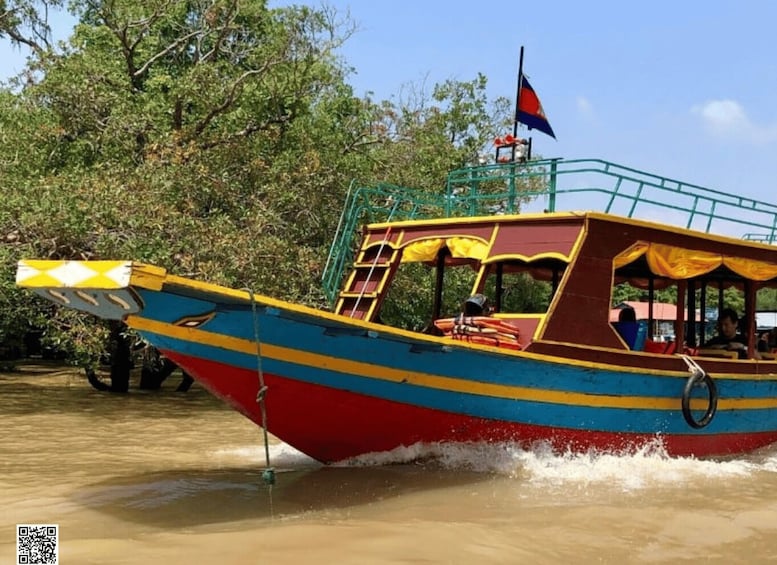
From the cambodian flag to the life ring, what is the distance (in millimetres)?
3176

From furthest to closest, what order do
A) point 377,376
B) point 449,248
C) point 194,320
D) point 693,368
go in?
point 449,248 → point 693,368 → point 377,376 → point 194,320

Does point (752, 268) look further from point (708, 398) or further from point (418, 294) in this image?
point (418, 294)

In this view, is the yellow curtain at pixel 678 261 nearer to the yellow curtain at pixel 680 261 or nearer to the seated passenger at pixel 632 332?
the yellow curtain at pixel 680 261

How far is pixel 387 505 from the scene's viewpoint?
5.64 meters

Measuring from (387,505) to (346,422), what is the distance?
867 mm

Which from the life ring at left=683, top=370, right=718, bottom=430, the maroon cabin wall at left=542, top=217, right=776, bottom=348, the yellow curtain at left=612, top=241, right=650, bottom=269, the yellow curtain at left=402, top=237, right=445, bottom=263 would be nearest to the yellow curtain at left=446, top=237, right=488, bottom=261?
A: the yellow curtain at left=402, top=237, right=445, bottom=263

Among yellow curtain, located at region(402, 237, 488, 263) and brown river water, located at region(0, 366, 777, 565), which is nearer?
brown river water, located at region(0, 366, 777, 565)

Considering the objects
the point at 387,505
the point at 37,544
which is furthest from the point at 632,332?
the point at 37,544

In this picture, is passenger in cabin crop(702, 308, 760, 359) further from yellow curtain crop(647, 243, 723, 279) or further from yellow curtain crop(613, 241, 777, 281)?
yellow curtain crop(647, 243, 723, 279)

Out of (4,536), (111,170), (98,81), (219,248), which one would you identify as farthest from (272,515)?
(98,81)

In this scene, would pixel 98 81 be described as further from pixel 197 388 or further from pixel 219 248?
pixel 197 388

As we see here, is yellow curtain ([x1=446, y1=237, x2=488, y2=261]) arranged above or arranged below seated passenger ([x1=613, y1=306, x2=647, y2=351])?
above

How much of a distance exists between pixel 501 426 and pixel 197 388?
12050 mm

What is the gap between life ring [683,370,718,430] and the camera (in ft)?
25.3
